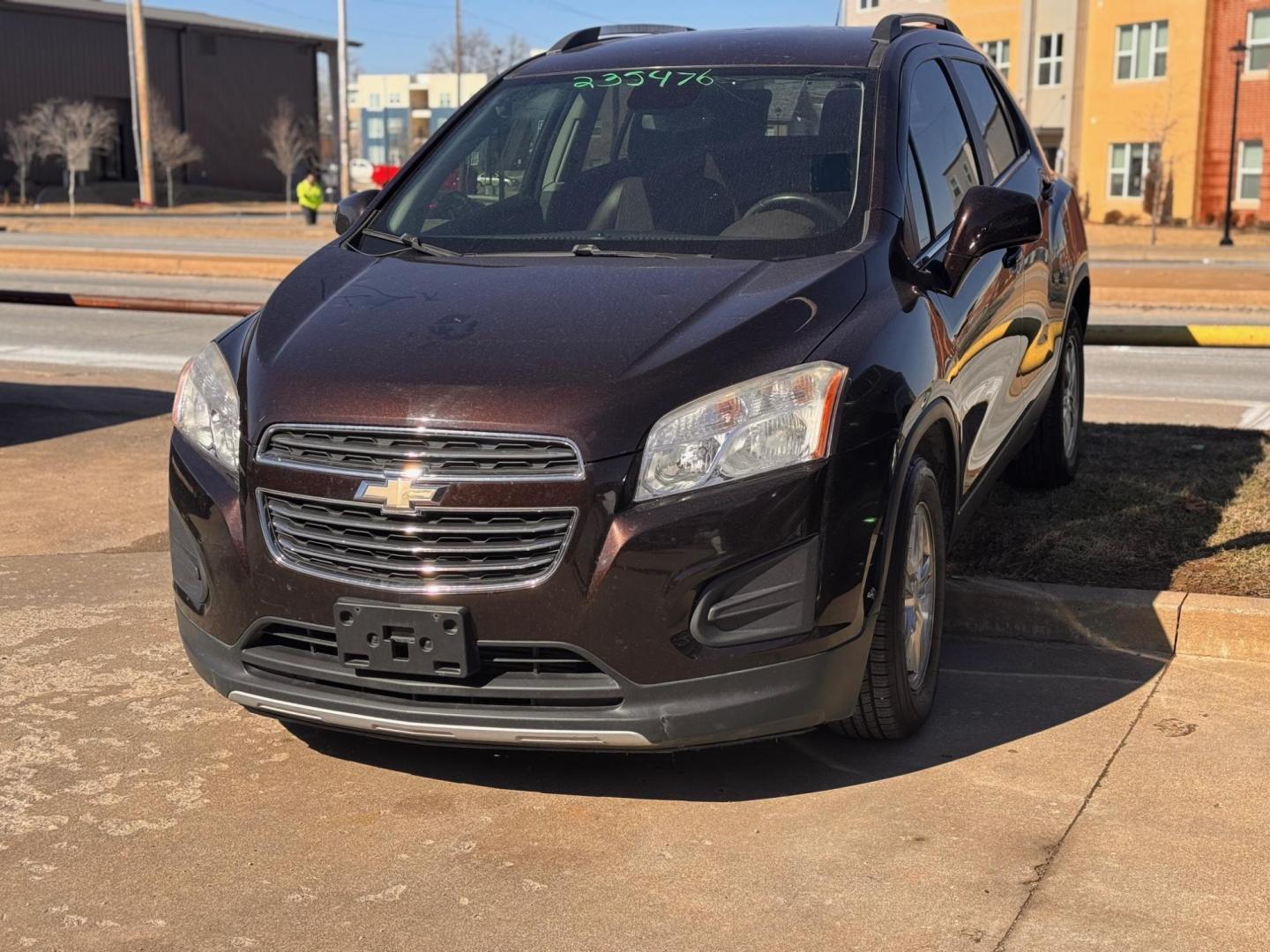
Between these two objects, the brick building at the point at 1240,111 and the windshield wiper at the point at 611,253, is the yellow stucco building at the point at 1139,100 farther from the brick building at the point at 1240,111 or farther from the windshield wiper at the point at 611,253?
the windshield wiper at the point at 611,253

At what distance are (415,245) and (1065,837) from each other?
8.19 ft

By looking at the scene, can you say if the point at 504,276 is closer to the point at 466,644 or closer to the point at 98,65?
the point at 466,644

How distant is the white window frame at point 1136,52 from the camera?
46.2 metres

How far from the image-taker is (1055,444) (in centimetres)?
671

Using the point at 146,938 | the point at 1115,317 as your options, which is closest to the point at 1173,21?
the point at 1115,317

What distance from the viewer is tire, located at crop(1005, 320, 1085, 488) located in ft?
21.9

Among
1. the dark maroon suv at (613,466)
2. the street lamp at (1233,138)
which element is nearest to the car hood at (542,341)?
the dark maroon suv at (613,466)

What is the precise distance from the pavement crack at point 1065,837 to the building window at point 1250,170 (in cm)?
4215

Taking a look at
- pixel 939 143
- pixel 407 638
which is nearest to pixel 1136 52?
pixel 939 143

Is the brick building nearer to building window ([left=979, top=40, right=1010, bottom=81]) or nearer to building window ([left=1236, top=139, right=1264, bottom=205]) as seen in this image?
building window ([left=1236, top=139, right=1264, bottom=205])

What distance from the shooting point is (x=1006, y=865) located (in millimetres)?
3590

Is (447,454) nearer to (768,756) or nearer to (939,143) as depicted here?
(768,756)

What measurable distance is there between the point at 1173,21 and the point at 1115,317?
3145 centimetres

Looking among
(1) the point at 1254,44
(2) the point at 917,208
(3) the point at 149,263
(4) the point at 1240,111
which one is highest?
(1) the point at 1254,44
